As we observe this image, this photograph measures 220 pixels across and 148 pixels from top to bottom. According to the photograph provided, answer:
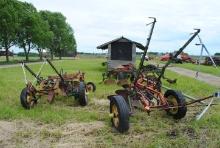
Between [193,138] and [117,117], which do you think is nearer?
[193,138]

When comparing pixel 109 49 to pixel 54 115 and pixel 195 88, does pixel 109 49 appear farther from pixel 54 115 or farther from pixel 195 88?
pixel 54 115

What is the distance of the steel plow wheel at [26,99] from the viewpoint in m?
12.3

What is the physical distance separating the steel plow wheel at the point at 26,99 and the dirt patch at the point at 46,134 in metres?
1.77

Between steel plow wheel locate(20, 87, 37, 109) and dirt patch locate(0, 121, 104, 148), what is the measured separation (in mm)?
1766

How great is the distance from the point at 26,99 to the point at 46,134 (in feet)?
11.0

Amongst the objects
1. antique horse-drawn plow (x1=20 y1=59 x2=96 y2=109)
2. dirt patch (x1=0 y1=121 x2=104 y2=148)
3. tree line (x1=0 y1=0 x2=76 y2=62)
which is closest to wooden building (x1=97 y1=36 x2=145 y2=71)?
tree line (x1=0 y1=0 x2=76 y2=62)

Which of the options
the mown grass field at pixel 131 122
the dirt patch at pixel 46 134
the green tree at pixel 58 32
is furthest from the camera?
the green tree at pixel 58 32

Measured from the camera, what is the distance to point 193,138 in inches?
352

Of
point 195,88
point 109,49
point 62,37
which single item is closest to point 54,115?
point 195,88

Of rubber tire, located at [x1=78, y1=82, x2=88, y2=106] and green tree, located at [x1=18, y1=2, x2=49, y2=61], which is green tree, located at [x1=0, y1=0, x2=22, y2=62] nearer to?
green tree, located at [x1=18, y1=2, x2=49, y2=61]

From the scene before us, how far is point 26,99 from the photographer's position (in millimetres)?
12336

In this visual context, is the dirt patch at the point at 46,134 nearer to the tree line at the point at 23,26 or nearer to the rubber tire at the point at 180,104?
the rubber tire at the point at 180,104

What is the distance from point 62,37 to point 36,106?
289 ft

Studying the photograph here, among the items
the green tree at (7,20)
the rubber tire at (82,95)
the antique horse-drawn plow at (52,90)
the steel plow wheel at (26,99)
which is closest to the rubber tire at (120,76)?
the antique horse-drawn plow at (52,90)
